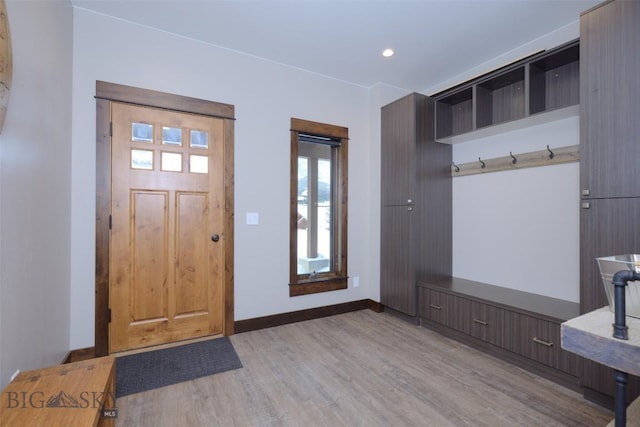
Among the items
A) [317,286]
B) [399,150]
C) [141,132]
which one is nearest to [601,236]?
[399,150]

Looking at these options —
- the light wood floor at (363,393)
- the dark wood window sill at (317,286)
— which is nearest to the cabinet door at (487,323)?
the light wood floor at (363,393)

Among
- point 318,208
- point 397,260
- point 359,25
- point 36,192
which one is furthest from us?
point 318,208

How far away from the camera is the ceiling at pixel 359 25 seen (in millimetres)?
2400

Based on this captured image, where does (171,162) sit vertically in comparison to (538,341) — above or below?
above

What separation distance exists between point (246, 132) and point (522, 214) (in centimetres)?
290

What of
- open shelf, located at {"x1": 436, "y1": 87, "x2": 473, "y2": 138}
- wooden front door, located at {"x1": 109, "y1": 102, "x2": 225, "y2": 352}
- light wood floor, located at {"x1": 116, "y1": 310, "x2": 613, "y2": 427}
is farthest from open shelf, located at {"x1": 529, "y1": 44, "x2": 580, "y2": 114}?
wooden front door, located at {"x1": 109, "y1": 102, "x2": 225, "y2": 352}

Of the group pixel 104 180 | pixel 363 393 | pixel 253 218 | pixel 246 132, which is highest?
pixel 246 132

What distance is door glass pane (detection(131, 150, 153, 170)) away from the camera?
2670 mm

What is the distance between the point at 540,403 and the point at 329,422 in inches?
54.8

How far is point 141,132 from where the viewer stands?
8.86ft

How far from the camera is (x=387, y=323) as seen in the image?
3.39 meters

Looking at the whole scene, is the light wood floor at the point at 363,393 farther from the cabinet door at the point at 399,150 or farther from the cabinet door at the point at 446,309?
the cabinet door at the point at 399,150

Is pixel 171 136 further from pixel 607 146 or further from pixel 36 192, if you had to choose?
pixel 607 146

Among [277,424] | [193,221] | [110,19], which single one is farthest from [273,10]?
[277,424]
